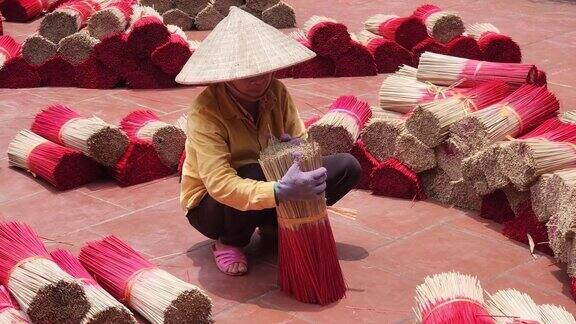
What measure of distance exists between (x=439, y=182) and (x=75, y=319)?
7.54 ft

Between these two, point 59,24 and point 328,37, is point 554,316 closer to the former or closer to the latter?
point 328,37

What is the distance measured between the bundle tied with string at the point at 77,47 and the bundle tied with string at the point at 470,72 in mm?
2853

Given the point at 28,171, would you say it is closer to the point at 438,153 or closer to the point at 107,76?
the point at 107,76

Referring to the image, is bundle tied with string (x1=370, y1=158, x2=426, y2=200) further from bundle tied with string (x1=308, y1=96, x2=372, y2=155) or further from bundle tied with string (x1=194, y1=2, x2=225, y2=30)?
bundle tied with string (x1=194, y1=2, x2=225, y2=30)

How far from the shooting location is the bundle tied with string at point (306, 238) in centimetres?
420

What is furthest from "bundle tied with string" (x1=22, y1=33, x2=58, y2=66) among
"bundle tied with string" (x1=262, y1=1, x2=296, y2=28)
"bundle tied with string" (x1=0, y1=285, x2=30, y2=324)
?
"bundle tied with string" (x1=0, y1=285, x2=30, y2=324)

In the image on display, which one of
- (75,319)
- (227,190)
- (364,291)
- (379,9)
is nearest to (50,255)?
(75,319)

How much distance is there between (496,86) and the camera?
5457 mm

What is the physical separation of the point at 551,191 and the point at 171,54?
12.2 ft

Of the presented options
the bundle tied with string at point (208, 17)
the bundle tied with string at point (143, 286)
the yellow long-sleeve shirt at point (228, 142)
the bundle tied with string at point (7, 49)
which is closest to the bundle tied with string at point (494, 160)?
the yellow long-sleeve shirt at point (228, 142)

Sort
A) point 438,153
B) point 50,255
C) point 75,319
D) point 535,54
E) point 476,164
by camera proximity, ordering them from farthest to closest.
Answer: point 535,54 < point 438,153 < point 476,164 < point 50,255 < point 75,319

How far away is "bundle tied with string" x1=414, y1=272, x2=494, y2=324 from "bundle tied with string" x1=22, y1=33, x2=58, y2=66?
4609 mm

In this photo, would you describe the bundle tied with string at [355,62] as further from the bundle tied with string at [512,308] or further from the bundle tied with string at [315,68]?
the bundle tied with string at [512,308]

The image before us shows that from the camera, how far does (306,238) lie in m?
4.25
